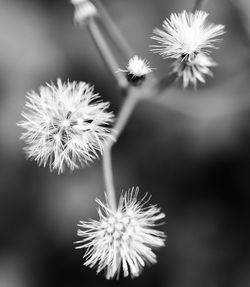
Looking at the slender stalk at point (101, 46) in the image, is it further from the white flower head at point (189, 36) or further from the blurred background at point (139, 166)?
the blurred background at point (139, 166)

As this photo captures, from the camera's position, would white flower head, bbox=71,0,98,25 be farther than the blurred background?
No

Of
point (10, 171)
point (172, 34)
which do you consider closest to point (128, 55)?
point (172, 34)

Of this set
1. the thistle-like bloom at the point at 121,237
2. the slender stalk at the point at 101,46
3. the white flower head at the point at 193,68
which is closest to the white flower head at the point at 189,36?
the white flower head at the point at 193,68

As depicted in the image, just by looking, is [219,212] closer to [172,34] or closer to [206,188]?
[206,188]

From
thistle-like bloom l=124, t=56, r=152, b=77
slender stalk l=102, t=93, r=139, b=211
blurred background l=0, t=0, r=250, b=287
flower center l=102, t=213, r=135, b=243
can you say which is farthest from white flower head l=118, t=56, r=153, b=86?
blurred background l=0, t=0, r=250, b=287

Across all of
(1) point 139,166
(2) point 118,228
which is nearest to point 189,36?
(2) point 118,228

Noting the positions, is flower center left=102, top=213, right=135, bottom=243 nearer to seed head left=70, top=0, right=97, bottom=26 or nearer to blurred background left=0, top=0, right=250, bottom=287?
seed head left=70, top=0, right=97, bottom=26

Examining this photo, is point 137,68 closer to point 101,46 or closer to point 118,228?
point 101,46
